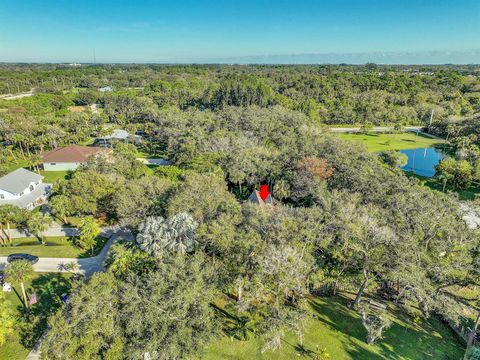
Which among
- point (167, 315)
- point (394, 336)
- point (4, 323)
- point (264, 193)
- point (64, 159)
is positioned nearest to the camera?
point (167, 315)

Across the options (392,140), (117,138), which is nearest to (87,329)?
(117,138)

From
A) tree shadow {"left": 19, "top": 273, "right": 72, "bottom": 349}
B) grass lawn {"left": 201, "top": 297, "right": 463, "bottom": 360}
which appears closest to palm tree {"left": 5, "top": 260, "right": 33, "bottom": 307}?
tree shadow {"left": 19, "top": 273, "right": 72, "bottom": 349}

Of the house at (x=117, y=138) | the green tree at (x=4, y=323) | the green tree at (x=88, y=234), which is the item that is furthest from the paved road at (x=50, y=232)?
the house at (x=117, y=138)

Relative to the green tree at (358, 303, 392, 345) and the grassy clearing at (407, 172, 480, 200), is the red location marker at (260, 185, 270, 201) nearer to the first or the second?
the green tree at (358, 303, 392, 345)

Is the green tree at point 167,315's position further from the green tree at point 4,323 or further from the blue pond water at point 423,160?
the blue pond water at point 423,160

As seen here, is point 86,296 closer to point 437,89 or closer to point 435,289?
point 435,289

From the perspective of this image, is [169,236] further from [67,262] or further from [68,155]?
[68,155]
